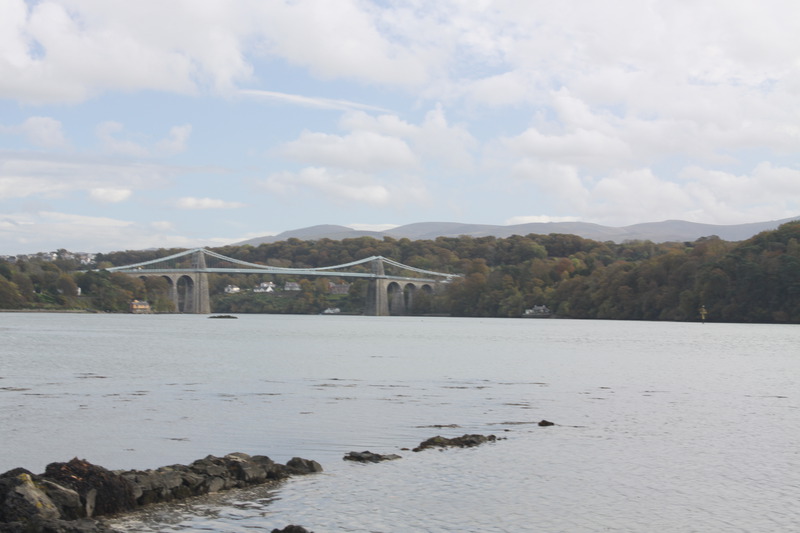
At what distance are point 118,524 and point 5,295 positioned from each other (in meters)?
87.7

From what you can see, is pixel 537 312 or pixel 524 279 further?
pixel 524 279

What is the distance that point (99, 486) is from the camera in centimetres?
758

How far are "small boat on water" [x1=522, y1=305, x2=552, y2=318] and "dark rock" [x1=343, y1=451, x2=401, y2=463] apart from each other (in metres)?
81.9

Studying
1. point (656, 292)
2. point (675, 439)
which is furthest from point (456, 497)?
point (656, 292)

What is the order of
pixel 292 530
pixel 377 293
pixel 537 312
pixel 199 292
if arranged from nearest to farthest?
pixel 292 530 → pixel 537 312 → pixel 199 292 → pixel 377 293

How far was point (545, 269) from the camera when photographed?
3760 inches

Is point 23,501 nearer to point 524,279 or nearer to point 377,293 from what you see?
point 524,279

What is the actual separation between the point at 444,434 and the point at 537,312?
81350 millimetres

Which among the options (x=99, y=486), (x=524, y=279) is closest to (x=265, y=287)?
(x=524, y=279)

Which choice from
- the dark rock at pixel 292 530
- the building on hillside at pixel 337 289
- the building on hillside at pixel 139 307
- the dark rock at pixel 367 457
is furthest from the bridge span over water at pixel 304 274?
the dark rock at pixel 292 530

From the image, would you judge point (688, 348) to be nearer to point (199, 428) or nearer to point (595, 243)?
point (199, 428)

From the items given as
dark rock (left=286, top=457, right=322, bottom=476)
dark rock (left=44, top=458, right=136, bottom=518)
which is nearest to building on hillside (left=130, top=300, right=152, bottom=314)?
dark rock (left=286, top=457, right=322, bottom=476)

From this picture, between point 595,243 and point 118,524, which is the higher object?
point 595,243

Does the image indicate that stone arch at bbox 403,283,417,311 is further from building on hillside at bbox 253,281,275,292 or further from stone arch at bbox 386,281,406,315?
building on hillside at bbox 253,281,275,292
